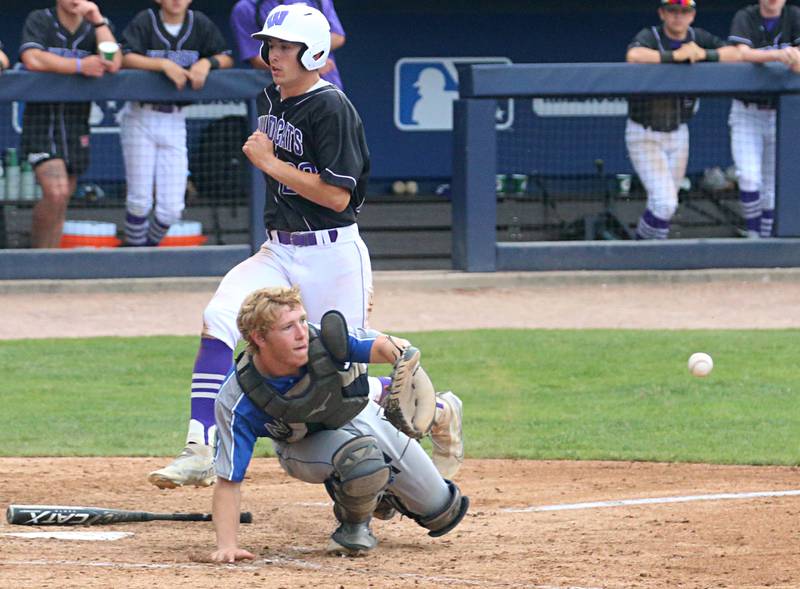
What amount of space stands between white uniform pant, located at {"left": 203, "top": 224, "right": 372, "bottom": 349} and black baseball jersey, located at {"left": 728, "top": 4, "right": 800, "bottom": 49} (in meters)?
6.27

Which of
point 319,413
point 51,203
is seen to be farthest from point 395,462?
point 51,203

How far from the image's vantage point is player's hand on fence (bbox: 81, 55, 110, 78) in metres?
10.1

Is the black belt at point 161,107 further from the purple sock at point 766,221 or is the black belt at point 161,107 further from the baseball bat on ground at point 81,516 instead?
the baseball bat on ground at point 81,516

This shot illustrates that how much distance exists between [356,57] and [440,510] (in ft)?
29.5

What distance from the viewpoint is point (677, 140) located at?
1088cm

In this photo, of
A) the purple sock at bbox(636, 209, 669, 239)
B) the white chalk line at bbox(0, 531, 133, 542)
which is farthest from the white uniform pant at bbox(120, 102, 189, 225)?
the white chalk line at bbox(0, 531, 133, 542)

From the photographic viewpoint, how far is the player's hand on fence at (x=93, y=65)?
1013 cm

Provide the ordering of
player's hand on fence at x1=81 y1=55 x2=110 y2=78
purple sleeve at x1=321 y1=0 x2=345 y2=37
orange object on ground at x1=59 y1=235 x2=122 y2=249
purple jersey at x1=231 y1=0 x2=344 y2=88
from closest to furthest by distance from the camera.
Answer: purple sleeve at x1=321 y1=0 x2=345 y2=37, purple jersey at x1=231 y1=0 x2=344 y2=88, player's hand on fence at x1=81 y1=55 x2=110 y2=78, orange object on ground at x1=59 y1=235 x2=122 y2=249

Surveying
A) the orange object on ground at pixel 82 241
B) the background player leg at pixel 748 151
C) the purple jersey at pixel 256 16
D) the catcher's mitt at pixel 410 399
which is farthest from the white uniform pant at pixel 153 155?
the catcher's mitt at pixel 410 399

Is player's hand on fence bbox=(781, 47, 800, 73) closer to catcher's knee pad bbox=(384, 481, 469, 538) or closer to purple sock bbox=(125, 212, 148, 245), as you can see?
→ purple sock bbox=(125, 212, 148, 245)

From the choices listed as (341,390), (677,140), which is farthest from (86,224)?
(341,390)

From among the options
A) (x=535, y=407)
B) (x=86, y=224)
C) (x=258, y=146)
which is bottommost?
(x=535, y=407)

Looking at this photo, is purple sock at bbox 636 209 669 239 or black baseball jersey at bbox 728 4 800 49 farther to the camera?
purple sock at bbox 636 209 669 239

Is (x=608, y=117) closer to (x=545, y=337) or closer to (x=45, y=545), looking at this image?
(x=545, y=337)
